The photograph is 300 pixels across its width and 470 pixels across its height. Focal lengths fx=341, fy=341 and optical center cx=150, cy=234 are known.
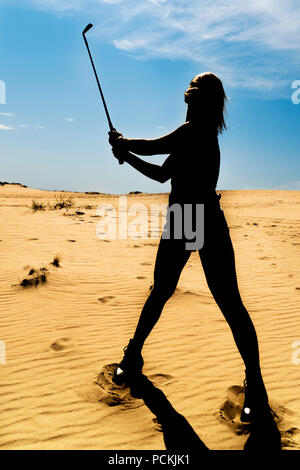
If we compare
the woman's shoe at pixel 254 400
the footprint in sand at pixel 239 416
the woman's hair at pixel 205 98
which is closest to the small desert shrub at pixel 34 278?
the footprint in sand at pixel 239 416

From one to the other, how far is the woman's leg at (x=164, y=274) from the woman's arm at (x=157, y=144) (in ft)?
2.23

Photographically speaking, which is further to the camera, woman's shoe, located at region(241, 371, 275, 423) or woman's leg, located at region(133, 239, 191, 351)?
woman's leg, located at region(133, 239, 191, 351)

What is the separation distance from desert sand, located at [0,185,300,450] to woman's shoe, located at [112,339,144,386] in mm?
142

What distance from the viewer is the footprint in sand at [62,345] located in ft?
11.9

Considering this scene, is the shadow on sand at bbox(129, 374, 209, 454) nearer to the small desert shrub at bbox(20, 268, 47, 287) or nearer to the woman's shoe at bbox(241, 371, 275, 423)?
the woman's shoe at bbox(241, 371, 275, 423)

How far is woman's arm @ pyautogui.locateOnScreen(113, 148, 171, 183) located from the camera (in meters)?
2.43

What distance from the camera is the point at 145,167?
247 cm

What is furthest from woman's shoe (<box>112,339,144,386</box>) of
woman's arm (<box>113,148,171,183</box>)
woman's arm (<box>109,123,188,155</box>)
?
woman's arm (<box>109,123,188,155</box>)

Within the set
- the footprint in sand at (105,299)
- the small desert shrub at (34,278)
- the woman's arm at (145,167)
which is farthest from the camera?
the small desert shrub at (34,278)

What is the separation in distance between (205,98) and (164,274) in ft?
4.30

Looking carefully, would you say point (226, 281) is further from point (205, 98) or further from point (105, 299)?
point (105, 299)

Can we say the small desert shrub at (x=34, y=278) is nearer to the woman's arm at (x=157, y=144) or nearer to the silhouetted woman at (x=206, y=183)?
the silhouetted woman at (x=206, y=183)

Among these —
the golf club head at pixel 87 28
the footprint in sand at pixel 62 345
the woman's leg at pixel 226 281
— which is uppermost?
the golf club head at pixel 87 28
